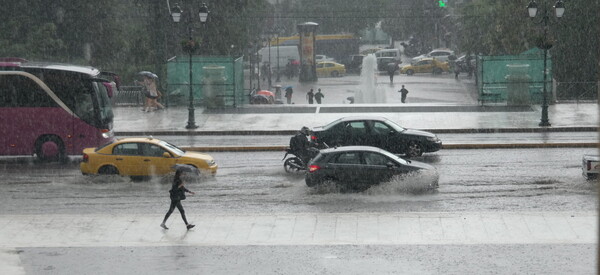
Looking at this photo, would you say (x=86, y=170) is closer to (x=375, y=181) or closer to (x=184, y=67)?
(x=375, y=181)

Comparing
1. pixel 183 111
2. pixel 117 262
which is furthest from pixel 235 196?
pixel 183 111

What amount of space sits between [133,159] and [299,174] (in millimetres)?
4610

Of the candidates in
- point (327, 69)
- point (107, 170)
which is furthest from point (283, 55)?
point (107, 170)

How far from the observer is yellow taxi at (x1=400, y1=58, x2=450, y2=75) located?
80.2 metres

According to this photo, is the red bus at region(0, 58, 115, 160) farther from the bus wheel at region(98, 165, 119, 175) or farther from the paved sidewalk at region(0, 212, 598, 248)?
the paved sidewalk at region(0, 212, 598, 248)

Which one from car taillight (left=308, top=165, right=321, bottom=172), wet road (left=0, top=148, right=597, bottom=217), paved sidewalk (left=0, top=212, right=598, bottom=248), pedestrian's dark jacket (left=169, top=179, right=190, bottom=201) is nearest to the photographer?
paved sidewalk (left=0, top=212, right=598, bottom=248)

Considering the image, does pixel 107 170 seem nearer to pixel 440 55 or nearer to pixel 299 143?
pixel 299 143

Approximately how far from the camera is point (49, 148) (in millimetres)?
29625

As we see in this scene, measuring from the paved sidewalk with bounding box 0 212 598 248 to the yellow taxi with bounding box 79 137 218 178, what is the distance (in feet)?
13.1

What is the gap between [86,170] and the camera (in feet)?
86.1

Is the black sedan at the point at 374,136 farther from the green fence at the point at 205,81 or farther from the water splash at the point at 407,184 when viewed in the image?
the green fence at the point at 205,81

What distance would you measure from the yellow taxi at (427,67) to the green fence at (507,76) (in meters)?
36.0

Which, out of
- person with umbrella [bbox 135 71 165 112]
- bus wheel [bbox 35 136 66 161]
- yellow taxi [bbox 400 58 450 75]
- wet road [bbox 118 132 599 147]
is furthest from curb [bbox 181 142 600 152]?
yellow taxi [bbox 400 58 450 75]

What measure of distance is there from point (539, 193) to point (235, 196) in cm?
751
